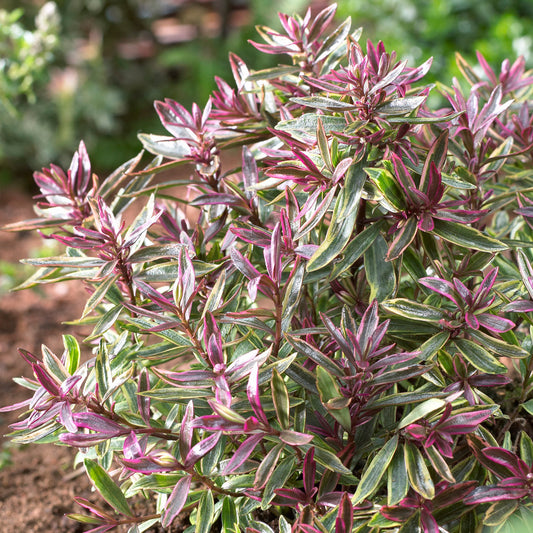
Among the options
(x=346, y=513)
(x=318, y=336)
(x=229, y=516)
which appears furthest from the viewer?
(x=318, y=336)

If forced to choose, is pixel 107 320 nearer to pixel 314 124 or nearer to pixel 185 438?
pixel 185 438

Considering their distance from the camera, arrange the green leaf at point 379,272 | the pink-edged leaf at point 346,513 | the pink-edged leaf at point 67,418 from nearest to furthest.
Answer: the pink-edged leaf at point 346,513, the pink-edged leaf at point 67,418, the green leaf at point 379,272

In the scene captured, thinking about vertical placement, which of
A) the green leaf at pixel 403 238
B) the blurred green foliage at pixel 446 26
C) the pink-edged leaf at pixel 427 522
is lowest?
the blurred green foliage at pixel 446 26

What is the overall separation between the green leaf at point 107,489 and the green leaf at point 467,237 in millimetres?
788

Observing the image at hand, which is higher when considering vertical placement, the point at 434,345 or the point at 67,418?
the point at 67,418

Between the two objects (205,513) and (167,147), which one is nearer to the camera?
(205,513)

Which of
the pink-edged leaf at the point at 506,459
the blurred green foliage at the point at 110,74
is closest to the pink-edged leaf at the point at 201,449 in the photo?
the pink-edged leaf at the point at 506,459

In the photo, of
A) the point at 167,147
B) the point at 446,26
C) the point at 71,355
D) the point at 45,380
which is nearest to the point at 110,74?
the point at 446,26

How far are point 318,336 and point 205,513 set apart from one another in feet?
1.41

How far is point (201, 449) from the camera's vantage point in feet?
3.35

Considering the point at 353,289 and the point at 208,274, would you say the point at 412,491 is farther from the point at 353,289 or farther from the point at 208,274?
the point at 208,274

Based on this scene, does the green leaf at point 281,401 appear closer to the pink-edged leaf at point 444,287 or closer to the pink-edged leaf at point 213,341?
the pink-edged leaf at point 213,341

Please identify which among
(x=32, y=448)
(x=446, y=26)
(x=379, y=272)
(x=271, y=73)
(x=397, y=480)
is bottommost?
(x=446, y=26)

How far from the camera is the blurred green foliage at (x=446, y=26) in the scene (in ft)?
14.5
